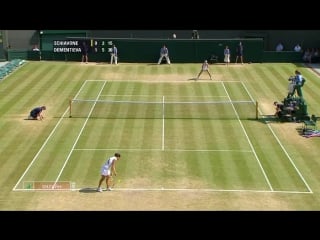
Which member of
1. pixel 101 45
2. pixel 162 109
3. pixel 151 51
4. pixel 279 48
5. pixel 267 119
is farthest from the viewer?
pixel 279 48

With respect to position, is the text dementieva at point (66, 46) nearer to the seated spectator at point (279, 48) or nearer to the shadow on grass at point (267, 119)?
the seated spectator at point (279, 48)

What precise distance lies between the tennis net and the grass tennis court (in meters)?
0.07

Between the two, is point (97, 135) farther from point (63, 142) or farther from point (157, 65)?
point (157, 65)

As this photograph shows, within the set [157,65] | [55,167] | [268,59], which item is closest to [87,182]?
[55,167]

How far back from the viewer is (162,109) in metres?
41.4

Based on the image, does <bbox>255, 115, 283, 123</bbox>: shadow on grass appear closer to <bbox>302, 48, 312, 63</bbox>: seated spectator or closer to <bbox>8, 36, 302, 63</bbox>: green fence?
<bbox>8, 36, 302, 63</bbox>: green fence

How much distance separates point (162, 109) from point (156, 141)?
697cm

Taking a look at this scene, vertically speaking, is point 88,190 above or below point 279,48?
below
